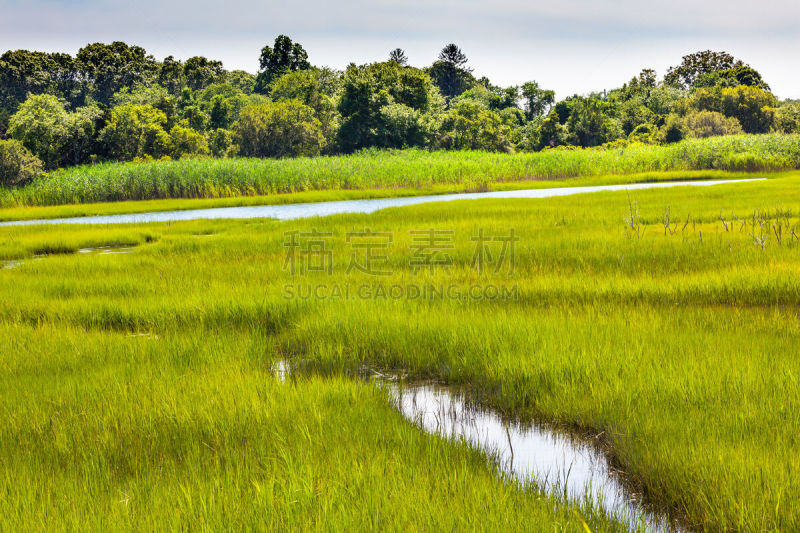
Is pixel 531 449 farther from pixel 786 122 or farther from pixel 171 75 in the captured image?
pixel 171 75

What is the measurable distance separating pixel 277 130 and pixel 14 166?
18176 millimetres

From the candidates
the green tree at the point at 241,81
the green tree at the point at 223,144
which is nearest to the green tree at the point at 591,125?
the green tree at the point at 223,144

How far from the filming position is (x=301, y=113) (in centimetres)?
4362

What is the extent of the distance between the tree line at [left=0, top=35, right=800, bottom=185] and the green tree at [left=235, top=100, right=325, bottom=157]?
9 centimetres

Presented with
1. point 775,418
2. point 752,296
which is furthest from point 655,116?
point 775,418

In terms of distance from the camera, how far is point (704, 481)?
256cm

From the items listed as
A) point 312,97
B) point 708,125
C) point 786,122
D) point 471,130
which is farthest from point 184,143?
point 786,122

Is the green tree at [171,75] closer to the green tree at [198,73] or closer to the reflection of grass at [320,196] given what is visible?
the green tree at [198,73]

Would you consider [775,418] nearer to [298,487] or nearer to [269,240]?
[298,487]

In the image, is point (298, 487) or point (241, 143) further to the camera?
point (241, 143)

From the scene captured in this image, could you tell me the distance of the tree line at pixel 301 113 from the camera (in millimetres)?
39625

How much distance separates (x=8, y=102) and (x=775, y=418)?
241 feet

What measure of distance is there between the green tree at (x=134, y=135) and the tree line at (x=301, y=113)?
0.25 feet

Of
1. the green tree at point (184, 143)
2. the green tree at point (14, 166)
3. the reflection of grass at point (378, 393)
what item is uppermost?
the green tree at point (184, 143)
